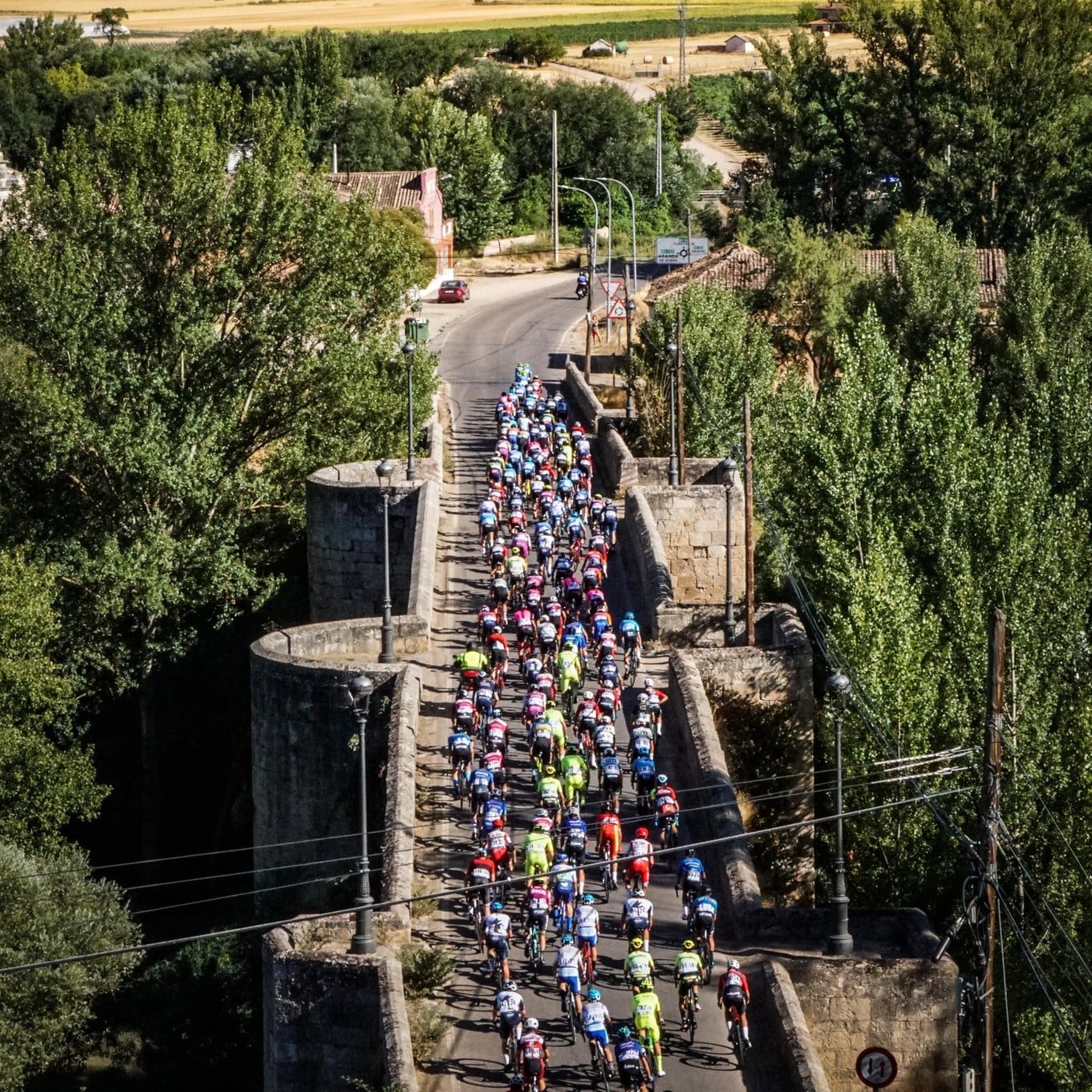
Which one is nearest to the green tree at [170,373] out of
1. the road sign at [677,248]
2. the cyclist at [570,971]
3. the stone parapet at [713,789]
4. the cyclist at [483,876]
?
the stone parapet at [713,789]

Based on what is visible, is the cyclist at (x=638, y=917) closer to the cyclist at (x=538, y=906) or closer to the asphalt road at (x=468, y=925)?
the asphalt road at (x=468, y=925)

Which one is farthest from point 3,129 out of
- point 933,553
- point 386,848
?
point 386,848

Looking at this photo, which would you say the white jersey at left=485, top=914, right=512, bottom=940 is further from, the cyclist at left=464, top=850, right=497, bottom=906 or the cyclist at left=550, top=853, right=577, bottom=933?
the cyclist at left=464, top=850, right=497, bottom=906

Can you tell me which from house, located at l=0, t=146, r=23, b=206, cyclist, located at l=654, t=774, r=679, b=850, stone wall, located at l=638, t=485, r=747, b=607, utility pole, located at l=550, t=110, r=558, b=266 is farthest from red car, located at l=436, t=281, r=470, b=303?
cyclist, located at l=654, t=774, r=679, b=850

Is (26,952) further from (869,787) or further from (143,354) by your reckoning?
(143,354)

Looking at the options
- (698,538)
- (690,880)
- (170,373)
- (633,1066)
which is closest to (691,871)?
(690,880)
